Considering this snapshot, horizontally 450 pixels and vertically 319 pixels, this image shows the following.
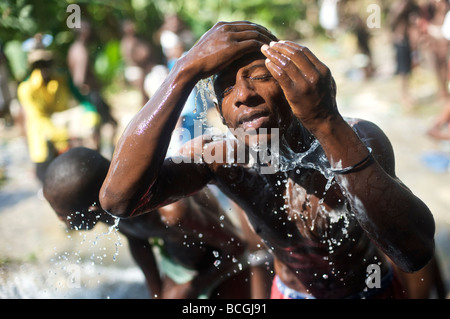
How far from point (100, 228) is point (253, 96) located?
432 centimetres

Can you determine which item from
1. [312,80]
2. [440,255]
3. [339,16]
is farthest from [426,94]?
[312,80]

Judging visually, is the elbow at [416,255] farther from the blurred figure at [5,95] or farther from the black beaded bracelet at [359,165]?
the blurred figure at [5,95]

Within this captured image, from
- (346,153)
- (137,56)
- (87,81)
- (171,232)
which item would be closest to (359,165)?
(346,153)

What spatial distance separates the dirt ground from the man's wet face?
2.95ft

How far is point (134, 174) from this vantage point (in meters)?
1.58

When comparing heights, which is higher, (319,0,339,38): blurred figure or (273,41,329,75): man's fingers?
(319,0,339,38): blurred figure

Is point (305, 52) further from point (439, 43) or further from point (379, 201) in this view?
point (439, 43)

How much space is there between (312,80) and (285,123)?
0.27 metres

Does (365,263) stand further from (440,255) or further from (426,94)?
(426,94)

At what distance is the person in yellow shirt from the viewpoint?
18.0 feet

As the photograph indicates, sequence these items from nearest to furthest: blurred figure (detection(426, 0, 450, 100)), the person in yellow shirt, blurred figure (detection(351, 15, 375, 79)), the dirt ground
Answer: the dirt ground < the person in yellow shirt < blurred figure (detection(426, 0, 450, 100)) < blurred figure (detection(351, 15, 375, 79))

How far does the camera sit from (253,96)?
152 cm

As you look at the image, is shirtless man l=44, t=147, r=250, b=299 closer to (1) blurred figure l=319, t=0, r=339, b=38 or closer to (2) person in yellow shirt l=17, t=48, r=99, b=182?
(2) person in yellow shirt l=17, t=48, r=99, b=182

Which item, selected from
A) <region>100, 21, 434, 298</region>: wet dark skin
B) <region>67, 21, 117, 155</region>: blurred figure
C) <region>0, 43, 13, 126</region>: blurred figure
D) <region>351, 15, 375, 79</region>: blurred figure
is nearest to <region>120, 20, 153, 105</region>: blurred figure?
<region>67, 21, 117, 155</region>: blurred figure
